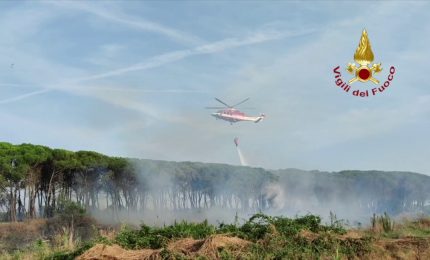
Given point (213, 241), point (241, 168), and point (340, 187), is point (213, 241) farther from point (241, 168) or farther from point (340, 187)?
point (340, 187)

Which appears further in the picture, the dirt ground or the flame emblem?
the flame emblem

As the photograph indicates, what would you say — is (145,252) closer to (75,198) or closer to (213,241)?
(213,241)

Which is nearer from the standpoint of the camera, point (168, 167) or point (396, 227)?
point (396, 227)

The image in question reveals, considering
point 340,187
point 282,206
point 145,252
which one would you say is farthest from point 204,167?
point 145,252

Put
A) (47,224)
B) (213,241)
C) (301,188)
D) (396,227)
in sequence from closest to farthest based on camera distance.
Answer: (213,241) → (396,227) → (47,224) → (301,188)

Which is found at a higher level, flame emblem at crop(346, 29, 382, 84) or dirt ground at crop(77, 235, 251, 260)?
flame emblem at crop(346, 29, 382, 84)

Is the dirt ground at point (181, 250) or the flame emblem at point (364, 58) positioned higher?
the flame emblem at point (364, 58)

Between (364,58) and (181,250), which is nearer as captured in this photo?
(181,250)

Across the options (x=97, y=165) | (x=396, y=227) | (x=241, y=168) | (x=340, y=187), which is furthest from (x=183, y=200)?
(x=396, y=227)

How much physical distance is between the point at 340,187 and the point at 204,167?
2937 centimetres

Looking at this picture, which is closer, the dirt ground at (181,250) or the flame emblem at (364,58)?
the dirt ground at (181,250)

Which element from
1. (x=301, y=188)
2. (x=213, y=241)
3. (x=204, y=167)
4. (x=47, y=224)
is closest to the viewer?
(x=213, y=241)

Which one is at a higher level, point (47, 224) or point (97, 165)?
point (97, 165)

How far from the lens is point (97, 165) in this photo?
66625 mm
